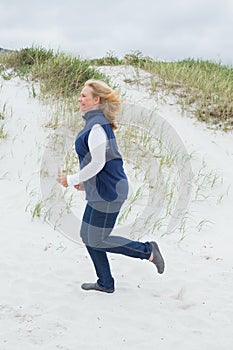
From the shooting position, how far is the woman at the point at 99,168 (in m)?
3.52

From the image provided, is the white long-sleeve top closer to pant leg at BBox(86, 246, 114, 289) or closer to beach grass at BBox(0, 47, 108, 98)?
pant leg at BBox(86, 246, 114, 289)

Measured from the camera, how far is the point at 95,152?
3.49m

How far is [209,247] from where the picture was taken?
5492 millimetres

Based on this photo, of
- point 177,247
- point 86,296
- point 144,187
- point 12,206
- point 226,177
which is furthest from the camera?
point 226,177

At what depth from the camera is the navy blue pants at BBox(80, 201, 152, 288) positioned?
3674mm

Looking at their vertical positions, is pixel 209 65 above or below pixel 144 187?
above

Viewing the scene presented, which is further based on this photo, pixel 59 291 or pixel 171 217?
pixel 171 217

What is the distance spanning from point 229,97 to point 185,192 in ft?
13.1

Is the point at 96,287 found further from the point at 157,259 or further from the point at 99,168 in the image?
the point at 99,168

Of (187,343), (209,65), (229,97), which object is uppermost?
(209,65)

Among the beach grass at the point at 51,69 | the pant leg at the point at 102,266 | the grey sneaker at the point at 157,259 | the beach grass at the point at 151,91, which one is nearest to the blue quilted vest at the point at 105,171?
the pant leg at the point at 102,266

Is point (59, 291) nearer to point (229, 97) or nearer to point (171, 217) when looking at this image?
point (171, 217)

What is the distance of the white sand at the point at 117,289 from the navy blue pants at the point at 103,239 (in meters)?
0.28

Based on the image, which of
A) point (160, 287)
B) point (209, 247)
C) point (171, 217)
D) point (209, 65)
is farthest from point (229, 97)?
point (160, 287)
